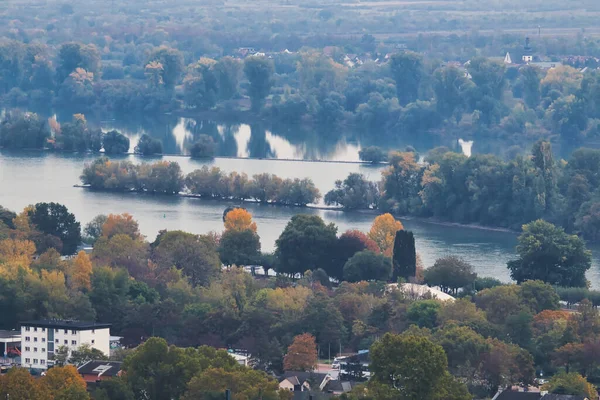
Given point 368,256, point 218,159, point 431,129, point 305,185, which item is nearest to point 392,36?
point 431,129

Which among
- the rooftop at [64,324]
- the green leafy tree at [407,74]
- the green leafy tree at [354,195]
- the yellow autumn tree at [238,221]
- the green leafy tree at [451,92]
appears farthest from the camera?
the green leafy tree at [407,74]

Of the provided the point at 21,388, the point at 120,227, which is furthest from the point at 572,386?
the point at 120,227

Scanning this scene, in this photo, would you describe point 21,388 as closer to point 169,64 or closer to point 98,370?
point 98,370

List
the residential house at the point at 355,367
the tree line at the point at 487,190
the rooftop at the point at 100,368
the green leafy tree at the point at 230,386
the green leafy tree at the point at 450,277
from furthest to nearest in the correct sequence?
1. the tree line at the point at 487,190
2. the green leafy tree at the point at 450,277
3. the residential house at the point at 355,367
4. the rooftop at the point at 100,368
5. the green leafy tree at the point at 230,386

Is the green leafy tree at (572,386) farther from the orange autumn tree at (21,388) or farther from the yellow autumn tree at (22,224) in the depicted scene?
the yellow autumn tree at (22,224)

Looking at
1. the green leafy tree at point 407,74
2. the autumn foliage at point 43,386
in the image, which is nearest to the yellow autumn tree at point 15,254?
the autumn foliage at point 43,386

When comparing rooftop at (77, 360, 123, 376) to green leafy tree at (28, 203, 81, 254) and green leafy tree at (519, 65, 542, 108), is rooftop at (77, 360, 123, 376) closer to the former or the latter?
green leafy tree at (28, 203, 81, 254)
